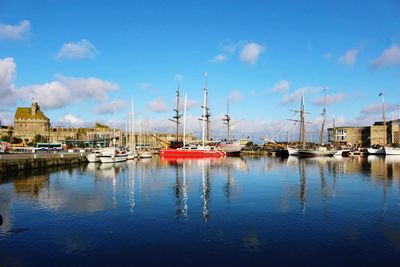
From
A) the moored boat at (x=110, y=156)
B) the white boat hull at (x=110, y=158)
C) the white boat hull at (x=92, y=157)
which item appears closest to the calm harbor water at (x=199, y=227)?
the white boat hull at (x=110, y=158)

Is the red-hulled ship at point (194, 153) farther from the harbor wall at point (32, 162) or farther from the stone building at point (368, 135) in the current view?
the stone building at point (368, 135)

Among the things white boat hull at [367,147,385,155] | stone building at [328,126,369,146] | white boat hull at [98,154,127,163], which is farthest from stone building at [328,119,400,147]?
white boat hull at [98,154,127,163]

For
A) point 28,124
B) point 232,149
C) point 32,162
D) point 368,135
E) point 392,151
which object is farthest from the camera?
point 368,135

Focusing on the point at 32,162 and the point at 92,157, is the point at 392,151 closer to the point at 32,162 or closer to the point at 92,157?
the point at 92,157

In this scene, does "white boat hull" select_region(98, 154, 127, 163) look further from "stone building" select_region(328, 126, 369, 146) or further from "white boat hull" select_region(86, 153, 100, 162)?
"stone building" select_region(328, 126, 369, 146)

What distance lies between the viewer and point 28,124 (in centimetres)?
17162

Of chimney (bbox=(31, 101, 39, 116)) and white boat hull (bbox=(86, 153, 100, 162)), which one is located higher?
chimney (bbox=(31, 101, 39, 116))

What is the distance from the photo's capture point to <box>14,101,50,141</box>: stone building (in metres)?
170

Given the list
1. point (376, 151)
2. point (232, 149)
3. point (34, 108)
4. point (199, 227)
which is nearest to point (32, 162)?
point (199, 227)

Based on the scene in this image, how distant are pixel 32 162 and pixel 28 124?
13423 cm

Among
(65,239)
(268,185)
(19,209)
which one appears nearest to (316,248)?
(65,239)

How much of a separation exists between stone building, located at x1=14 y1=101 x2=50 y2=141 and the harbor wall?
11292 cm

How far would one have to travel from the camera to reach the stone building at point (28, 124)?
169500 mm

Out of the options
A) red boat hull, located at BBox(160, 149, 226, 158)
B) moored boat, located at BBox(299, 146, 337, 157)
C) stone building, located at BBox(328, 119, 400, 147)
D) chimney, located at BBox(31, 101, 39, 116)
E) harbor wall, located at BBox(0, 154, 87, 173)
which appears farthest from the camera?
chimney, located at BBox(31, 101, 39, 116)
